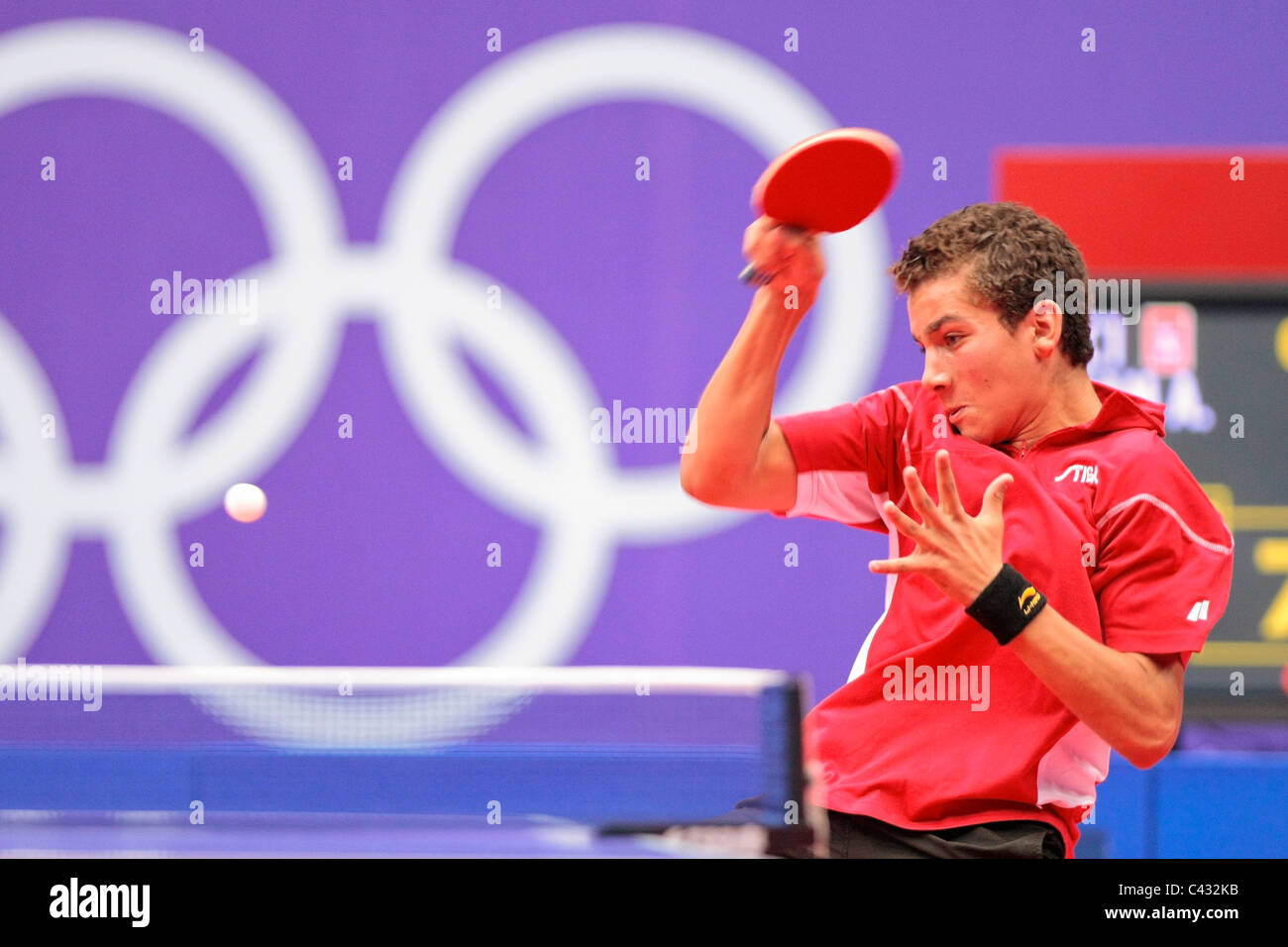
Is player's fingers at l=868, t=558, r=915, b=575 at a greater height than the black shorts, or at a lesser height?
greater

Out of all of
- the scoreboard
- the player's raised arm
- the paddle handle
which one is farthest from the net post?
the scoreboard

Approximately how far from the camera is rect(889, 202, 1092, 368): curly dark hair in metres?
2.20

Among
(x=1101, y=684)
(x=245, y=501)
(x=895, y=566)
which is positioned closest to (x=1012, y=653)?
(x=1101, y=684)

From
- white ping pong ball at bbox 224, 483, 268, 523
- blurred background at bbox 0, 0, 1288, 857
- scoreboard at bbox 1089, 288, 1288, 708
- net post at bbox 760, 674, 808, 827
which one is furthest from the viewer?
blurred background at bbox 0, 0, 1288, 857

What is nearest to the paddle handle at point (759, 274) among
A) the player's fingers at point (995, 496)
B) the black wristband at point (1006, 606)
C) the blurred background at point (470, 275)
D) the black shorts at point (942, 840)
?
the player's fingers at point (995, 496)

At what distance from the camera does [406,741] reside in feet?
13.1

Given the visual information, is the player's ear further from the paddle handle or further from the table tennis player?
the paddle handle

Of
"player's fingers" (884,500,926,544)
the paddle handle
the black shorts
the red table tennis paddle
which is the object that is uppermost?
the red table tennis paddle

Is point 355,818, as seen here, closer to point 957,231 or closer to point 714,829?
point 714,829

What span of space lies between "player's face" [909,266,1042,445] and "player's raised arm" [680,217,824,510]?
0.21 metres

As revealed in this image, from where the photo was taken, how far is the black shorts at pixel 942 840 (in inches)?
81.4

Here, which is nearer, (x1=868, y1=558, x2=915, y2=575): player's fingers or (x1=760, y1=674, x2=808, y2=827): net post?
(x1=868, y1=558, x2=915, y2=575): player's fingers

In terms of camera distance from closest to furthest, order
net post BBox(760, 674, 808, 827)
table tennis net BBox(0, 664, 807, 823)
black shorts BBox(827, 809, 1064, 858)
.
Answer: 1. black shorts BBox(827, 809, 1064, 858)
2. net post BBox(760, 674, 808, 827)
3. table tennis net BBox(0, 664, 807, 823)

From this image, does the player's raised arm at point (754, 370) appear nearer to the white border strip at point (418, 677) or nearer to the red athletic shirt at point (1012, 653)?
the red athletic shirt at point (1012, 653)
